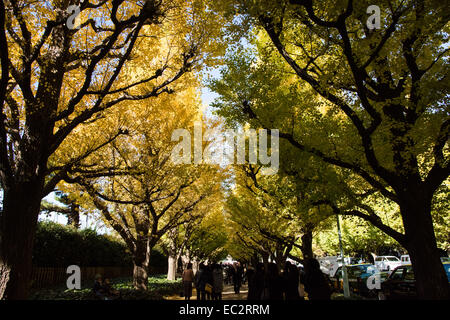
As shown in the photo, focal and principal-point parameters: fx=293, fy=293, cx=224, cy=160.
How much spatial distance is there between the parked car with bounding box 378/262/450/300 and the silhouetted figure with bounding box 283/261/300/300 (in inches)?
157

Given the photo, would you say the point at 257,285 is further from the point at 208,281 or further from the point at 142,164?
the point at 142,164

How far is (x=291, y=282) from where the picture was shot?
23.9ft

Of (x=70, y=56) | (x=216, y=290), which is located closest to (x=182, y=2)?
(x=70, y=56)

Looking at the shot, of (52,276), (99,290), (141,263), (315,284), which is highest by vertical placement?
(315,284)

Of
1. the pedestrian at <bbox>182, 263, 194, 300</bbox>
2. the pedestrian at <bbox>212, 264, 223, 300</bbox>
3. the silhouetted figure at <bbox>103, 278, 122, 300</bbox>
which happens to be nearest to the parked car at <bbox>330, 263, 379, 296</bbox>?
the pedestrian at <bbox>212, 264, 223, 300</bbox>

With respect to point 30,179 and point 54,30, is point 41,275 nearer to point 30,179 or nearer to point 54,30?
point 30,179

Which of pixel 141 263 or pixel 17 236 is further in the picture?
pixel 141 263

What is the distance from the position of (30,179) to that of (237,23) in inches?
205

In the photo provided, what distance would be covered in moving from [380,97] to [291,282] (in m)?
4.92

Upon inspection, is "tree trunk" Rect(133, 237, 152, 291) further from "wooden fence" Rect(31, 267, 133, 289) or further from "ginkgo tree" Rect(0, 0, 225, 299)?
"ginkgo tree" Rect(0, 0, 225, 299)

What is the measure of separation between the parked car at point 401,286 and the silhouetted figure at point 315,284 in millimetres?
4617

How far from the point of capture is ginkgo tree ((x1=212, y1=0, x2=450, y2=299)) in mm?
5469

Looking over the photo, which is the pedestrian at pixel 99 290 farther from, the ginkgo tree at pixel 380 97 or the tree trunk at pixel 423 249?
the tree trunk at pixel 423 249

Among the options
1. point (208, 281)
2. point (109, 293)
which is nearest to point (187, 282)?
point (208, 281)
